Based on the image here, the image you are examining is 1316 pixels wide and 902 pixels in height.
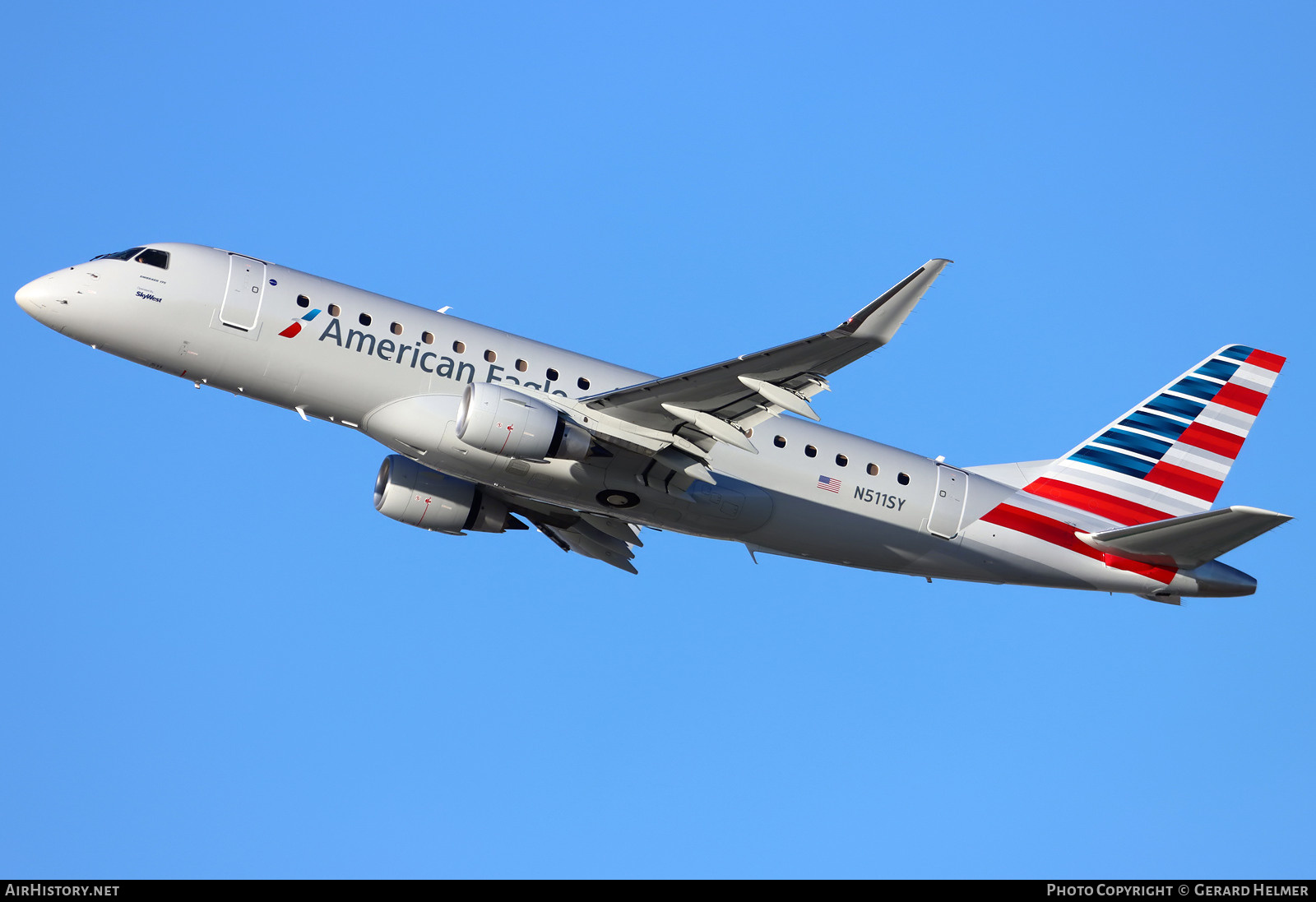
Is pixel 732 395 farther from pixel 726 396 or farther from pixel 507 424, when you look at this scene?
pixel 507 424

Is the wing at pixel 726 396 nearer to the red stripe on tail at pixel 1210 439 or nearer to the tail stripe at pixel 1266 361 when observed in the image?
the red stripe on tail at pixel 1210 439

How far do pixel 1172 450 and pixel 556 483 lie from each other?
1862 centimetres

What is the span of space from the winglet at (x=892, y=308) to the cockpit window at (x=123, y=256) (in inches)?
679

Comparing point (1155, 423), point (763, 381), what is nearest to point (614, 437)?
point (763, 381)

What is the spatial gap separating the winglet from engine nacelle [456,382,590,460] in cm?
723

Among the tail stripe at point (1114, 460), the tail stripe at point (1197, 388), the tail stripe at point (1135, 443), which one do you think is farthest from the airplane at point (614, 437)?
the tail stripe at point (1197, 388)

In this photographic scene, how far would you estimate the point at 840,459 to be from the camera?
3512 centimetres

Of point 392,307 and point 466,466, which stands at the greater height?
point 392,307

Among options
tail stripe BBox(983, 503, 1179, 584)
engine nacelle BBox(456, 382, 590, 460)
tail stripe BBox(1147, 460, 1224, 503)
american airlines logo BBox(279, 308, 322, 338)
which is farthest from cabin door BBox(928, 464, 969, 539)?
american airlines logo BBox(279, 308, 322, 338)

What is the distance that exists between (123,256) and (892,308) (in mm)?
18569
